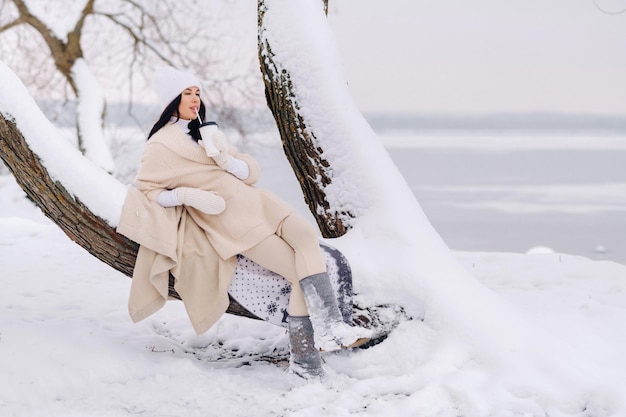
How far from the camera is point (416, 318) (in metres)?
4.61

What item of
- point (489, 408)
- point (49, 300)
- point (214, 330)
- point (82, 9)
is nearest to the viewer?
point (489, 408)

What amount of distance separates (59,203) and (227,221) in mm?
983

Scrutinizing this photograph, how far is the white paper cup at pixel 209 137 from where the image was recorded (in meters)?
4.33

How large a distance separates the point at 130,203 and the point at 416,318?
1821mm

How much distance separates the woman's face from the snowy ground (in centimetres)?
→ 148

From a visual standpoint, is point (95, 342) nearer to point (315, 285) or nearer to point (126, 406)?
point (126, 406)

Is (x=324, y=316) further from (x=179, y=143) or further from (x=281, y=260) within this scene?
(x=179, y=143)

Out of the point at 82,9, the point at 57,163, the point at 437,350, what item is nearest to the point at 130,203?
the point at 57,163

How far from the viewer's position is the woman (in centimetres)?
430

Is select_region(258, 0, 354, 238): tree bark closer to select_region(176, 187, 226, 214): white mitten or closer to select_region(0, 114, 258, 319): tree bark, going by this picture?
select_region(176, 187, 226, 214): white mitten

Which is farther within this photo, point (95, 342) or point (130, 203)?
point (95, 342)

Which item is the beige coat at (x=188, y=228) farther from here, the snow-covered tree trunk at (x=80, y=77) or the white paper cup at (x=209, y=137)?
the snow-covered tree trunk at (x=80, y=77)

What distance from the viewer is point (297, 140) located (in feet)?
16.7

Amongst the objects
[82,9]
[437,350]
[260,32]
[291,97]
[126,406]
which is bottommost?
[126,406]
